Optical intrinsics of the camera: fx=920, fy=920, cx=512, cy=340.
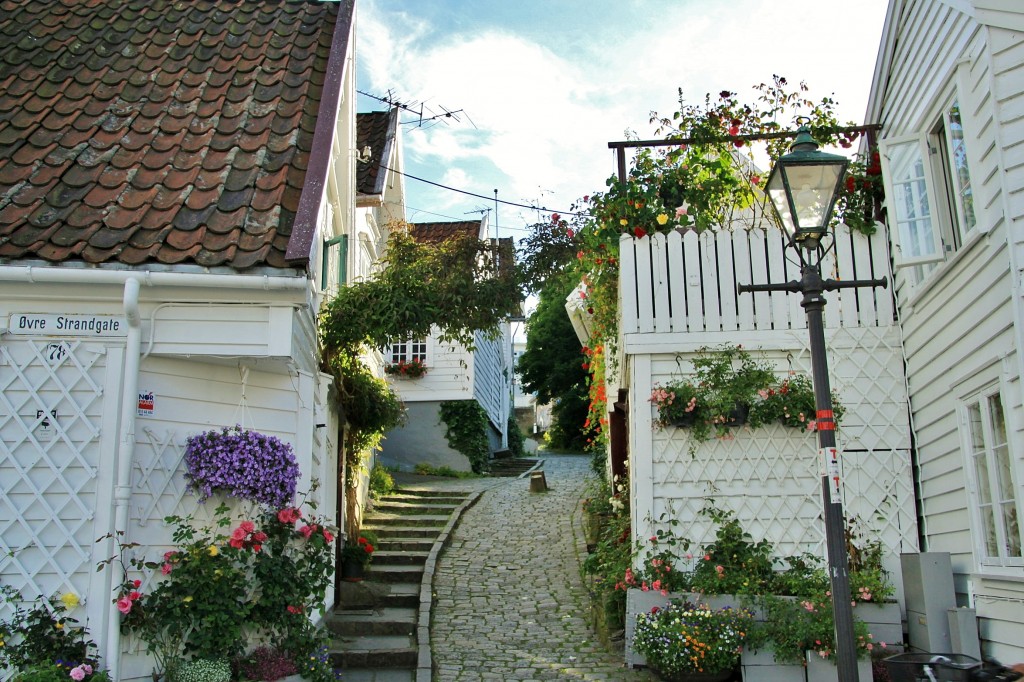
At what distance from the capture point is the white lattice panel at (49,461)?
6.74m

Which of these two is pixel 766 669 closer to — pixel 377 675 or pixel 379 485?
pixel 377 675

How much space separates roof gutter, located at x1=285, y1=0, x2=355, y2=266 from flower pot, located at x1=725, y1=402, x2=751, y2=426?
4.21 metres

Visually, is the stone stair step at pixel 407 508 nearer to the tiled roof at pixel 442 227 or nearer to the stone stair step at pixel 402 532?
the stone stair step at pixel 402 532

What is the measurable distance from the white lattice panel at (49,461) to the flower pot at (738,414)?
17.9 feet

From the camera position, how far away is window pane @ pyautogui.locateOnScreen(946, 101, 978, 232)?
24.8 ft

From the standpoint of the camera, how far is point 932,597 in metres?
7.60

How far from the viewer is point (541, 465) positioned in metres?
23.8

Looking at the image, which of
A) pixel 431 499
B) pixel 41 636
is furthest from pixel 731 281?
pixel 431 499

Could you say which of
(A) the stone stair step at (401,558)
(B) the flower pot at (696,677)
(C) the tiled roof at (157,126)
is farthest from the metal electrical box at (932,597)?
(A) the stone stair step at (401,558)

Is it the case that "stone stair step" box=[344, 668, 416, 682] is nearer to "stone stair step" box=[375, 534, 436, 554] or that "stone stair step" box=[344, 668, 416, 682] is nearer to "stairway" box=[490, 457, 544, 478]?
"stone stair step" box=[375, 534, 436, 554]

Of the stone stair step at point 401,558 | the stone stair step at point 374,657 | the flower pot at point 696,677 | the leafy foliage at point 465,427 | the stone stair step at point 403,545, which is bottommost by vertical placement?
the flower pot at point 696,677

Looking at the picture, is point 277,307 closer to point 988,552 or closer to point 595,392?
point 988,552

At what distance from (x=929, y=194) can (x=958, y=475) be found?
97.8 inches

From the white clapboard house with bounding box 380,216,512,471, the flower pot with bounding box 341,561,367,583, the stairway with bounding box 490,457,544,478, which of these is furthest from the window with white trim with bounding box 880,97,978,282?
the stairway with bounding box 490,457,544,478
